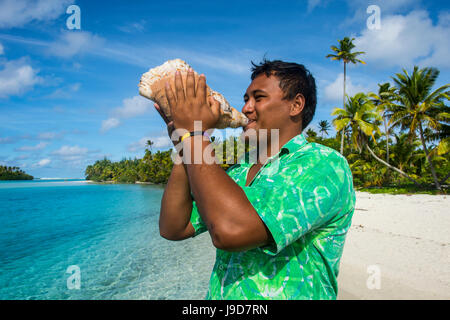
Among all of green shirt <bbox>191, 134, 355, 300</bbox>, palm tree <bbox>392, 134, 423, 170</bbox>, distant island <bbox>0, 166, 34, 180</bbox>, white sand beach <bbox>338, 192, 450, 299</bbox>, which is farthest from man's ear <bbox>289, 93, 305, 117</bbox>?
distant island <bbox>0, 166, 34, 180</bbox>

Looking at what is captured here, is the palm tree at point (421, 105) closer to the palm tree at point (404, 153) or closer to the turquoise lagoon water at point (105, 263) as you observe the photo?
the palm tree at point (404, 153)

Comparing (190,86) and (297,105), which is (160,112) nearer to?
(190,86)

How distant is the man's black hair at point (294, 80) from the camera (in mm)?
1288

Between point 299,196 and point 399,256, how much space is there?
8102 mm

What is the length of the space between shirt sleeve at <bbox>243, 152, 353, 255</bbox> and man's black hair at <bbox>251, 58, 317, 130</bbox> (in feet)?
1.45

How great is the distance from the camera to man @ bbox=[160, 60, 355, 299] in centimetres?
83

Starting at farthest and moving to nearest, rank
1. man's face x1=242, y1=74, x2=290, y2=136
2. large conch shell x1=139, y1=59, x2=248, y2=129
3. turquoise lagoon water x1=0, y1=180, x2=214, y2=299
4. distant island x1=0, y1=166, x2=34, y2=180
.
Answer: distant island x1=0, y1=166, x2=34, y2=180, turquoise lagoon water x1=0, y1=180, x2=214, y2=299, man's face x1=242, y1=74, x2=290, y2=136, large conch shell x1=139, y1=59, x2=248, y2=129

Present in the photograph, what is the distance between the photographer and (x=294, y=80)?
130 cm

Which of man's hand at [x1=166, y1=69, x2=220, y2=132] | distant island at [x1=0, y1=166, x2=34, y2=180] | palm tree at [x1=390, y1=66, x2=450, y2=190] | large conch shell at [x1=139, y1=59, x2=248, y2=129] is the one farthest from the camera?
distant island at [x1=0, y1=166, x2=34, y2=180]

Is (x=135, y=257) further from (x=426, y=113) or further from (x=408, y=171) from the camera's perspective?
(x=408, y=171)

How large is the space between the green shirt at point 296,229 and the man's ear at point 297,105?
0.15 metres

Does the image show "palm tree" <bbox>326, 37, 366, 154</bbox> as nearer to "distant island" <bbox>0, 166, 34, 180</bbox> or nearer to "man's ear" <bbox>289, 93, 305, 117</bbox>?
"man's ear" <bbox>289, 93, 305, 117</bbox>

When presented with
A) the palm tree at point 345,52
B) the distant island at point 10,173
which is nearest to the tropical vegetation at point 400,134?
the palm tree at point 345,52
